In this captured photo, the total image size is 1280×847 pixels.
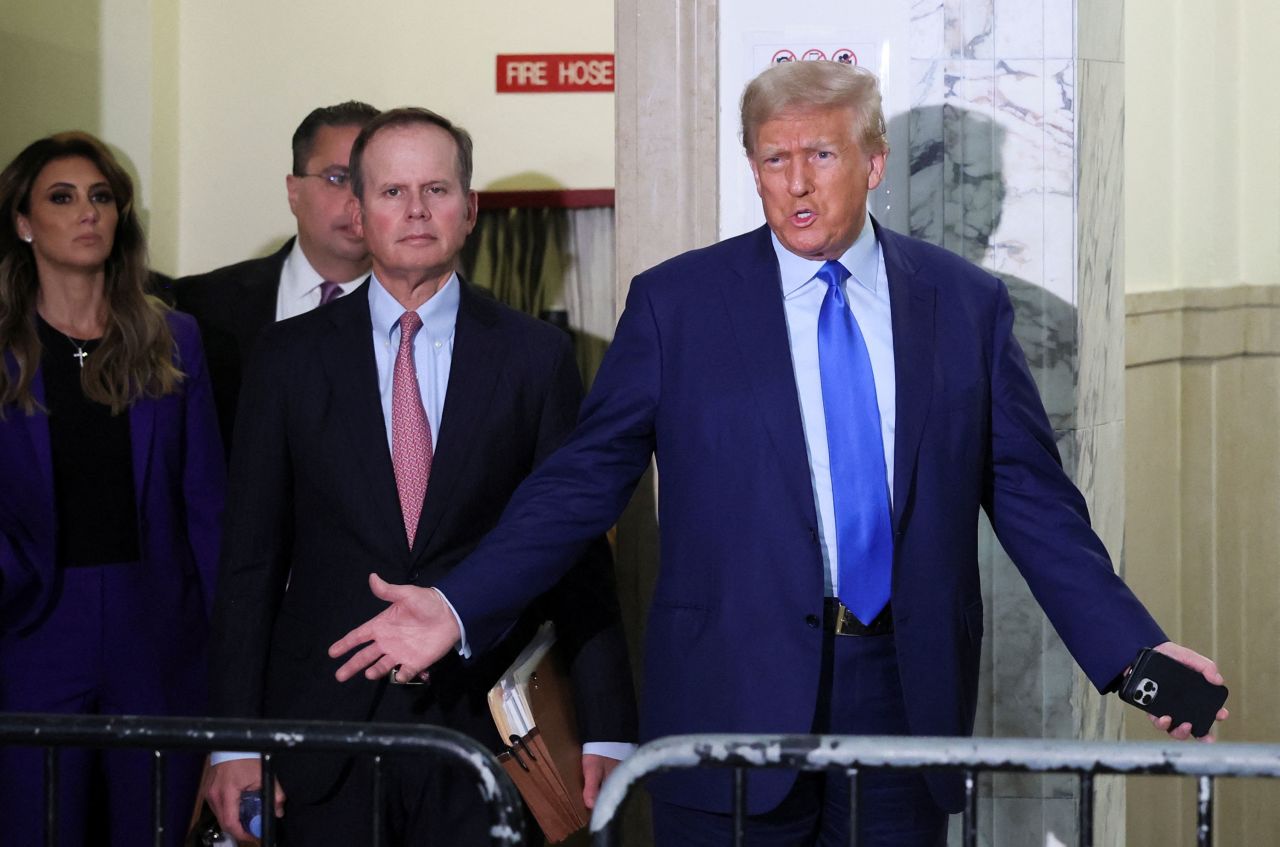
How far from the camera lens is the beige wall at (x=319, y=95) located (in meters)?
7.64

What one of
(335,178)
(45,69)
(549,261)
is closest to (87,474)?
(335,178)

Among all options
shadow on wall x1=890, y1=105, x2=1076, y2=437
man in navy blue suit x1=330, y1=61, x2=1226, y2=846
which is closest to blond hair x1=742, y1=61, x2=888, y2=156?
man in navy blue suit x1=330, y1=61, x2=1226, y2=846

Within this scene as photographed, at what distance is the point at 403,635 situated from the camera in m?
2.71

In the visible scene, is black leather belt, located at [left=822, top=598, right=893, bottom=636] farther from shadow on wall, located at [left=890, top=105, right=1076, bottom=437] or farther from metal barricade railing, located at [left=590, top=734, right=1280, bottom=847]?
shadow on wall, located at [left=890, top=105, right=1076, bottom=437]

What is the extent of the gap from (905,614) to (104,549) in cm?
197

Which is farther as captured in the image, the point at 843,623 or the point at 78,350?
the point at 78,350

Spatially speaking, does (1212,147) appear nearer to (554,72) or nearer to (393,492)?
(554,72)

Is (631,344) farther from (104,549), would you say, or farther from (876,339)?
(104,549)

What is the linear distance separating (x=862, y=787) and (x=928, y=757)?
0.67m

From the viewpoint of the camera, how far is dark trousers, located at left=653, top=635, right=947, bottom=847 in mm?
2725

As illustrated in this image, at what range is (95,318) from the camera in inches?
159

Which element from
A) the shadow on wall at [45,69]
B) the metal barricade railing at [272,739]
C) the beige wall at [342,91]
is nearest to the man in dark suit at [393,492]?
the metal barricade railing at [272,739]

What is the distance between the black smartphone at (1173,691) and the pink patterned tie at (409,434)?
128 cm

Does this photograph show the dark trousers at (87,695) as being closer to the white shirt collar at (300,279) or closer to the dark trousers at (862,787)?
the white shirt collar at (300,279)
